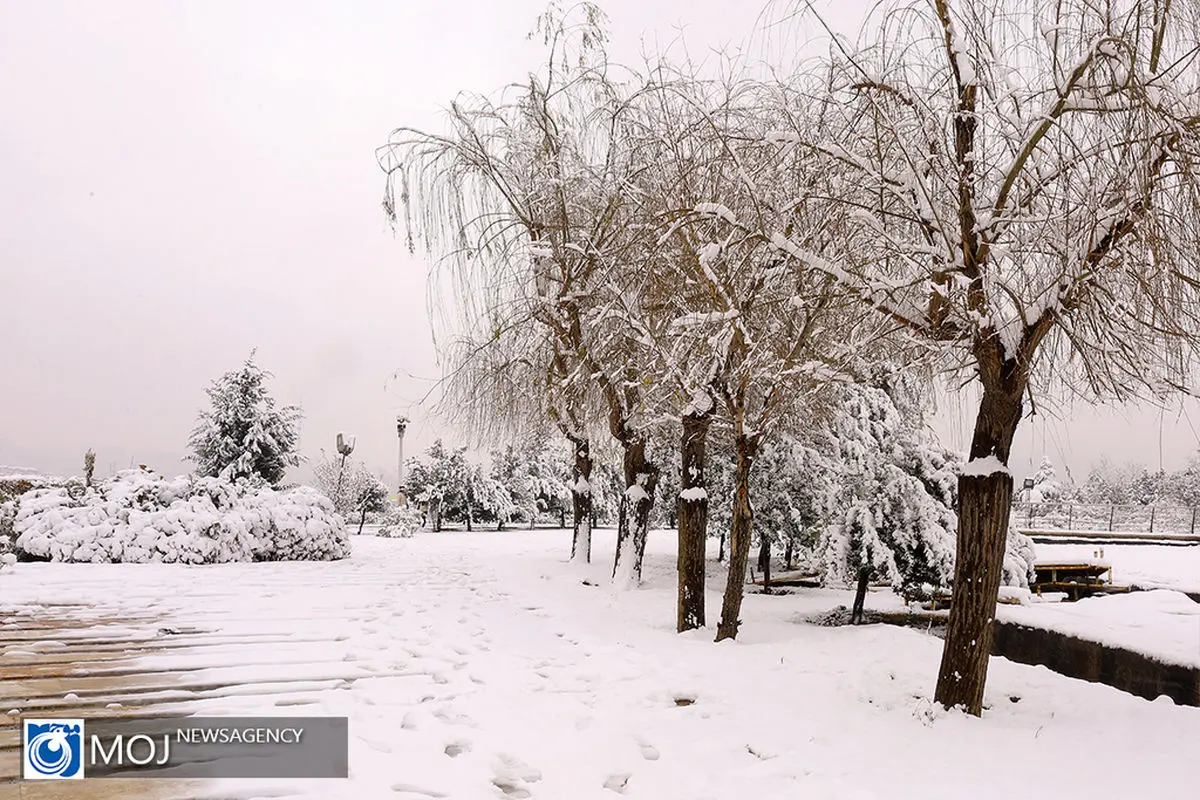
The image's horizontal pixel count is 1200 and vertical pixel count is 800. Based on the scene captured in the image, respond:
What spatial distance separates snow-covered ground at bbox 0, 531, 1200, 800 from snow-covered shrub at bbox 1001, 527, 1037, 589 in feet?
14.0

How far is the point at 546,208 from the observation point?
31.1 feet

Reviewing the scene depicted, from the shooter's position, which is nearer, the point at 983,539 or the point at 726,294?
the point at 983,539

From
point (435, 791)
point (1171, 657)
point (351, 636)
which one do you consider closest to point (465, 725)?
point (435, 791)

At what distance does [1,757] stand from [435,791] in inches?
73.3

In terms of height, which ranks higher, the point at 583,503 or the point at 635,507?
the point at 635,507

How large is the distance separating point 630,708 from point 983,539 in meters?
2.40

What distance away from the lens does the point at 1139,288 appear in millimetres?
3805

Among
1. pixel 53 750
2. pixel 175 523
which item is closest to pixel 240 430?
pixel 175 523

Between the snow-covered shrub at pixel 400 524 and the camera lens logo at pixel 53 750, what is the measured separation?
1650 centimetres

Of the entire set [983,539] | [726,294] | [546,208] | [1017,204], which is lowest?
[983,539]

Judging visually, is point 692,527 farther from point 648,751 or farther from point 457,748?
point 457,748

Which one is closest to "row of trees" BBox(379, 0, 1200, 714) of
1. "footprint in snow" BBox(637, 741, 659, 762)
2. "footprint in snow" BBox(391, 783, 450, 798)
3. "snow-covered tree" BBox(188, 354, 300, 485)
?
"footprint in snow" BBox(637, 741, 659, 762)

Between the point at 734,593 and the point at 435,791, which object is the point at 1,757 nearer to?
the point at 435,791

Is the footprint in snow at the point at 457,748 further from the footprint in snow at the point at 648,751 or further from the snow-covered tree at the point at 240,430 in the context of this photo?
the snow-covered tree at the point at 240,430
